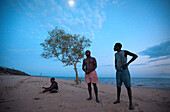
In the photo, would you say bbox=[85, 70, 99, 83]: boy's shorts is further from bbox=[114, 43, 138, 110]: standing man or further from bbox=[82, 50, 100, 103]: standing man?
bbox=[114, 43, 138, 110]: standing man

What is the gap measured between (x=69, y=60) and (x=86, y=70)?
9.09 m

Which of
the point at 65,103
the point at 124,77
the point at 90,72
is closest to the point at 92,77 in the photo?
the point at 90,72

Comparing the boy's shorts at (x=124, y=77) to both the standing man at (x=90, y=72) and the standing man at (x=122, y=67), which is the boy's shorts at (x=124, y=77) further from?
the standing man at (x=90, y=72)

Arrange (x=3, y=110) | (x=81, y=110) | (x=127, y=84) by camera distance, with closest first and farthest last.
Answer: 1. (x=3, y=110)
2. (x=81, y=110)
3. (x=127, y=84)

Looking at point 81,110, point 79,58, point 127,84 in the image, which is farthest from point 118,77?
point 79,58

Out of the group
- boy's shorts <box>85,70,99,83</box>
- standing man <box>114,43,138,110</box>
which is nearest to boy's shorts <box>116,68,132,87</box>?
standing man <box>114,43,138,110</box>

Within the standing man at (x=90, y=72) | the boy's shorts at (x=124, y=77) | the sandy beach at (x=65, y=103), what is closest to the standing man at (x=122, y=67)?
the boy's shorts at (x=124, y=77)

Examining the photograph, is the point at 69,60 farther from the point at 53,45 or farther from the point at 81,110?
the point at 81,110

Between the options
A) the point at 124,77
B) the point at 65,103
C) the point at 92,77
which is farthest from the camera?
the point at 92,77

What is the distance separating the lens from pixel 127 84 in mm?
3578

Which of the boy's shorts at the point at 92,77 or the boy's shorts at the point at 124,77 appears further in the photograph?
the boy's shorts at the point at 92,77

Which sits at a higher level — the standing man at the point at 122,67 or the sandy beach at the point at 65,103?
the standing man at the point at 122,67

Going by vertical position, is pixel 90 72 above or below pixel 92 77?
above

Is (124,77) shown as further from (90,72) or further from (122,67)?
(90,72)
